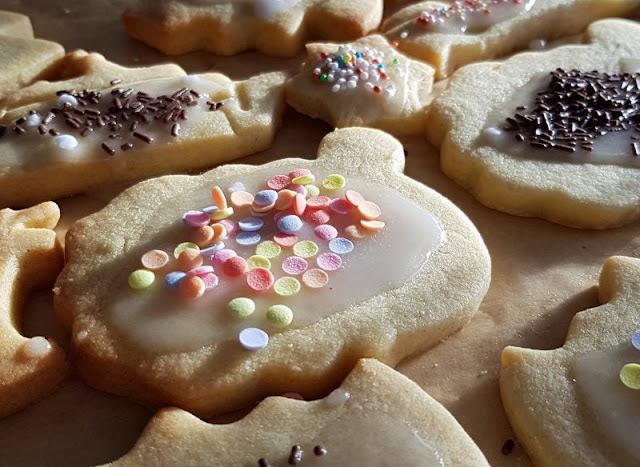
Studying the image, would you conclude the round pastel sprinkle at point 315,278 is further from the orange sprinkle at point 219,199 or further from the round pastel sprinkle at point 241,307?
the orange sprinkle at point 219,199

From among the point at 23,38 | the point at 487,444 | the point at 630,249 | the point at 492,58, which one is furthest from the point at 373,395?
the point at 23,38

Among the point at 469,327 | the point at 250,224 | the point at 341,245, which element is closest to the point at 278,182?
the point at 250,224

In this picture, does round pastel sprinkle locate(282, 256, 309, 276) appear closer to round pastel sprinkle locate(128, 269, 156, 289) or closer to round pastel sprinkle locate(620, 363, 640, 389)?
round pastel sprinkle locate(128, 269, 156, 289)

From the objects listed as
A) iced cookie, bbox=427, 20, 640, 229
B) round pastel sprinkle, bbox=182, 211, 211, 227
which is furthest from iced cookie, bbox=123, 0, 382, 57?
round pastel sprinkle, bbox=182, 211, 211, 227

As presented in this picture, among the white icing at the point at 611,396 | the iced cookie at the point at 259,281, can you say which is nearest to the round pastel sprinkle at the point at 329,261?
the iced cookie at the point at 259,281

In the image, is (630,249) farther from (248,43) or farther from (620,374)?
(248,43)

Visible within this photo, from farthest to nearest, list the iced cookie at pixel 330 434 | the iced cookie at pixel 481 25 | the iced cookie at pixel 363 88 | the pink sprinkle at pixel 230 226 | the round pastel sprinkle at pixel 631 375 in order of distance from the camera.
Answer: the iced cookie at pixel 481 25 < the iced cookie at pixel 363 88 < the pink sprinkle at pixel 230 226 < the round pastel sprinkle at pixel 631 375 < the iced cookie at pixel 330 434

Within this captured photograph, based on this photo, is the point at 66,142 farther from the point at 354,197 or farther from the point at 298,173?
the point at 354,197
